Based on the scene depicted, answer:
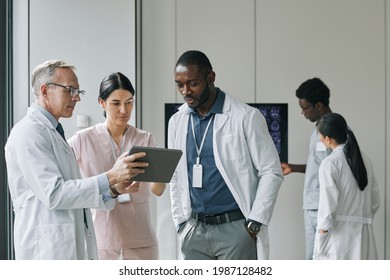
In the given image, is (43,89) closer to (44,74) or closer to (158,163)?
(44,74)

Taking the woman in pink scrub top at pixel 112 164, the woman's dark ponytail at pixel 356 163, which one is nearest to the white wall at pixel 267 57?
the woman's dark ponytail at pixel 356 163

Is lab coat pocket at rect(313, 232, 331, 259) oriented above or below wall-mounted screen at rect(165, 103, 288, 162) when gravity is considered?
below

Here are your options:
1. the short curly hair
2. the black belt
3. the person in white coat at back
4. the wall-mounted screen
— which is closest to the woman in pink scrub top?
the black belt

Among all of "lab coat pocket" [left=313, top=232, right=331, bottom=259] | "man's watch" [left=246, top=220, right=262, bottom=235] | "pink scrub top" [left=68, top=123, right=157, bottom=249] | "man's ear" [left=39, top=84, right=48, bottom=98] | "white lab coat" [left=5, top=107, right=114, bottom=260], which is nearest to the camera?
"white lab coat" [left=5, top=107, right=114, bottom=260]

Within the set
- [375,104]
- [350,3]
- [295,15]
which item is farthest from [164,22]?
[375,104]

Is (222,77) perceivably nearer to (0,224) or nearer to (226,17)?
(226,17)

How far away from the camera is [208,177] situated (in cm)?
299

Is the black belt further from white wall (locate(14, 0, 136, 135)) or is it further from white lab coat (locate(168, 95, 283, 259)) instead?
white wall (locate(14, 0, 136, 135))

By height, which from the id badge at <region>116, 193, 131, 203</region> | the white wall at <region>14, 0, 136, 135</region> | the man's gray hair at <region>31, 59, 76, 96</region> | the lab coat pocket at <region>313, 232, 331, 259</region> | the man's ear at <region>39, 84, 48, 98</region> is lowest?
the lab coat pocket at <region>313, 232, 331, 259</region>

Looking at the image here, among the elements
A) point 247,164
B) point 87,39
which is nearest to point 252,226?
point 247,164

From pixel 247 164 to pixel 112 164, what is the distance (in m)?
0.86

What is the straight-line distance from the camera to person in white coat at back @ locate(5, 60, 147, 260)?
2443 mm

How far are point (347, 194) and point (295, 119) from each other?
3.44 feet

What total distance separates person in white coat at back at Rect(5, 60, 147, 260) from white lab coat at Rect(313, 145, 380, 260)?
64.6 inches
